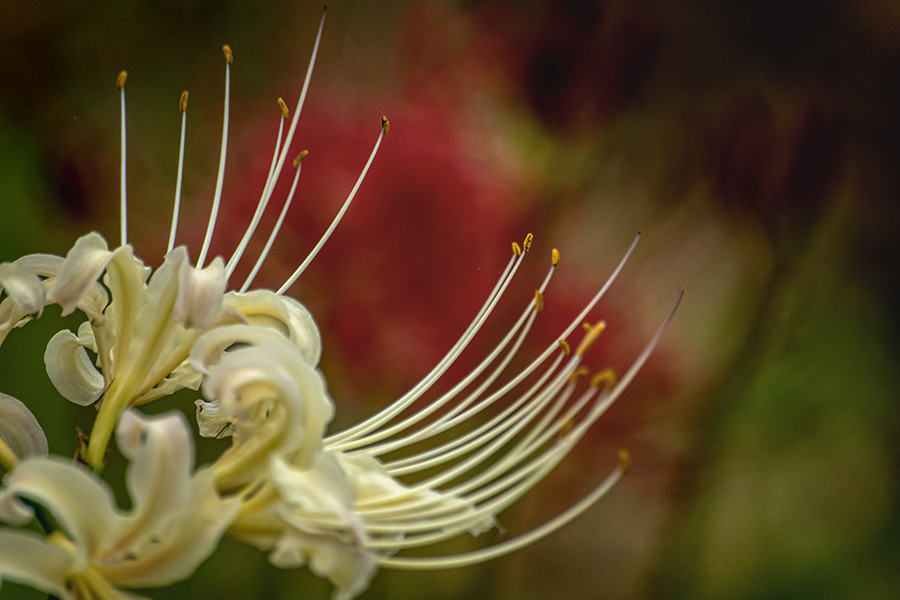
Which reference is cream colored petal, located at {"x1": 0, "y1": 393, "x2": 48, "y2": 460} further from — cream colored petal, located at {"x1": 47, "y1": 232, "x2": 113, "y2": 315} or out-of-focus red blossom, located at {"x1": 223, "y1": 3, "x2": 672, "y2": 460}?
out-of-focus red blossom, located at {"x1": 223, "y1": 3, "x2": 672, "y2": 460}

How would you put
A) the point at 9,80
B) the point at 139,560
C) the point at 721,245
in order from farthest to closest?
the point at 721,245
the point at 9,80
the point at 139,560

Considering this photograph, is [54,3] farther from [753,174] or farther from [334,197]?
[753,174]

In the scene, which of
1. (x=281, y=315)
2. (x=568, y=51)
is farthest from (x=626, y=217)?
(x=281, y=315)

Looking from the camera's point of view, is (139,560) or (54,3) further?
(54,3)

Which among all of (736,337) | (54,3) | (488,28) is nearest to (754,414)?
(736,337)

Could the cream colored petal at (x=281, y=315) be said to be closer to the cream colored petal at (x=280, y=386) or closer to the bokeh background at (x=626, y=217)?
the cream colored petal at (x=280, y=386)

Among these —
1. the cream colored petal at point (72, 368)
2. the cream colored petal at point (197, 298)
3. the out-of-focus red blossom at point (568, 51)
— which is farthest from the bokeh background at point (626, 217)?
the cream colored petal at point (197, 298)
